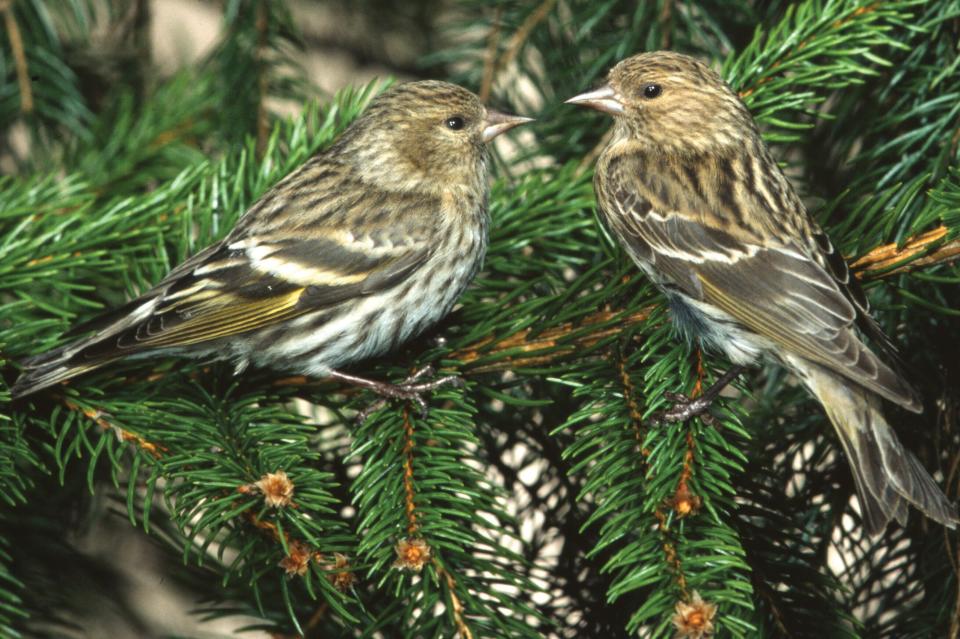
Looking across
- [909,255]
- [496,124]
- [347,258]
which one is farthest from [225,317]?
[909,255]

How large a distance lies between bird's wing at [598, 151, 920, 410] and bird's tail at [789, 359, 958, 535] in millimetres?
56

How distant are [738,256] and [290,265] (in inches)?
35.5

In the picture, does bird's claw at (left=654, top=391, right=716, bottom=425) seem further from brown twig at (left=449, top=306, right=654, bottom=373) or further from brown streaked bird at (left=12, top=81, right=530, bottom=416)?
brown streaked bird at (left=12, top=81, right=530, bottom=416)

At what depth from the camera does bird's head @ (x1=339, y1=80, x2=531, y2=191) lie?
2461mm

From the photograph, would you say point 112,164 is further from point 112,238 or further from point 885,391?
point 885,391

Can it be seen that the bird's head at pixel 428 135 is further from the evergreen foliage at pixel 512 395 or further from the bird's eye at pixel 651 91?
the bird's eye at pixel 651 91

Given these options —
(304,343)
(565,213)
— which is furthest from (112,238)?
(565,213)

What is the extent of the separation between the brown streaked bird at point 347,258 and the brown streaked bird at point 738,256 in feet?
0.94

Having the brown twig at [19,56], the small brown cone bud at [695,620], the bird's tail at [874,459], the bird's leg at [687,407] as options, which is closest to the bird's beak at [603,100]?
the bird's tail at [874,459]

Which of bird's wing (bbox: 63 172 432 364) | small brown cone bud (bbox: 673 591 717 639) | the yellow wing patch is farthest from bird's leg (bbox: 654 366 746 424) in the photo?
the yellow wing patch

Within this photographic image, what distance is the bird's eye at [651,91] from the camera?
242cm

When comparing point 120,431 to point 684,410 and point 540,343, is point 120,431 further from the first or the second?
point 684,410

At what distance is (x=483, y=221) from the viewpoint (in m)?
2.32

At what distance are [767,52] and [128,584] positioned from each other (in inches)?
74.7
